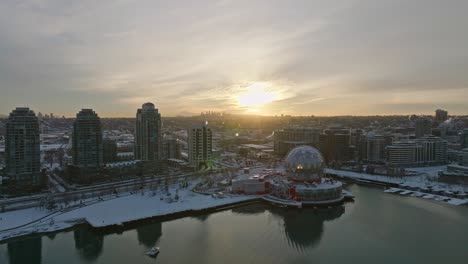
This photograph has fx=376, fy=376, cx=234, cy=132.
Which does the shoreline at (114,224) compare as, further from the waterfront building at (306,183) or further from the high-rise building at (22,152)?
the high-rise building at (22,152)

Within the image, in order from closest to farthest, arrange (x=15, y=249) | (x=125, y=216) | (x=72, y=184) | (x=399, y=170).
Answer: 1. (x=15, y=249)
2. (x=125, y=216)
3. (x=72, y=184)
4. (x=399, y=170)

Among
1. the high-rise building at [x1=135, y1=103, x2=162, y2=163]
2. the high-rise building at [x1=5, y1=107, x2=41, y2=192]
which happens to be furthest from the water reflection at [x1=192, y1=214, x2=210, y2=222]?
the high-rise building at [x1=135, y1=103, x2=162, y2=163]

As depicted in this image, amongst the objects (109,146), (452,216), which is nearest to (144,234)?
(452,216)

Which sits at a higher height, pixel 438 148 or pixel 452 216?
pixel 438 148

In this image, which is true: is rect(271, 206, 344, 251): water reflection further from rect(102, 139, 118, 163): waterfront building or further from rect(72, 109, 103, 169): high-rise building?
rect(102, 139, 118, 163): waterfront building

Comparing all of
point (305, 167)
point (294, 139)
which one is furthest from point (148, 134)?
point (294, 139)

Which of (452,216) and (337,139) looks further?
(337,139)

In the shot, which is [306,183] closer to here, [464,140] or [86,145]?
[86,145]

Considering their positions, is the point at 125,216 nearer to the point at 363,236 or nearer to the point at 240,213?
the point at 240,213
